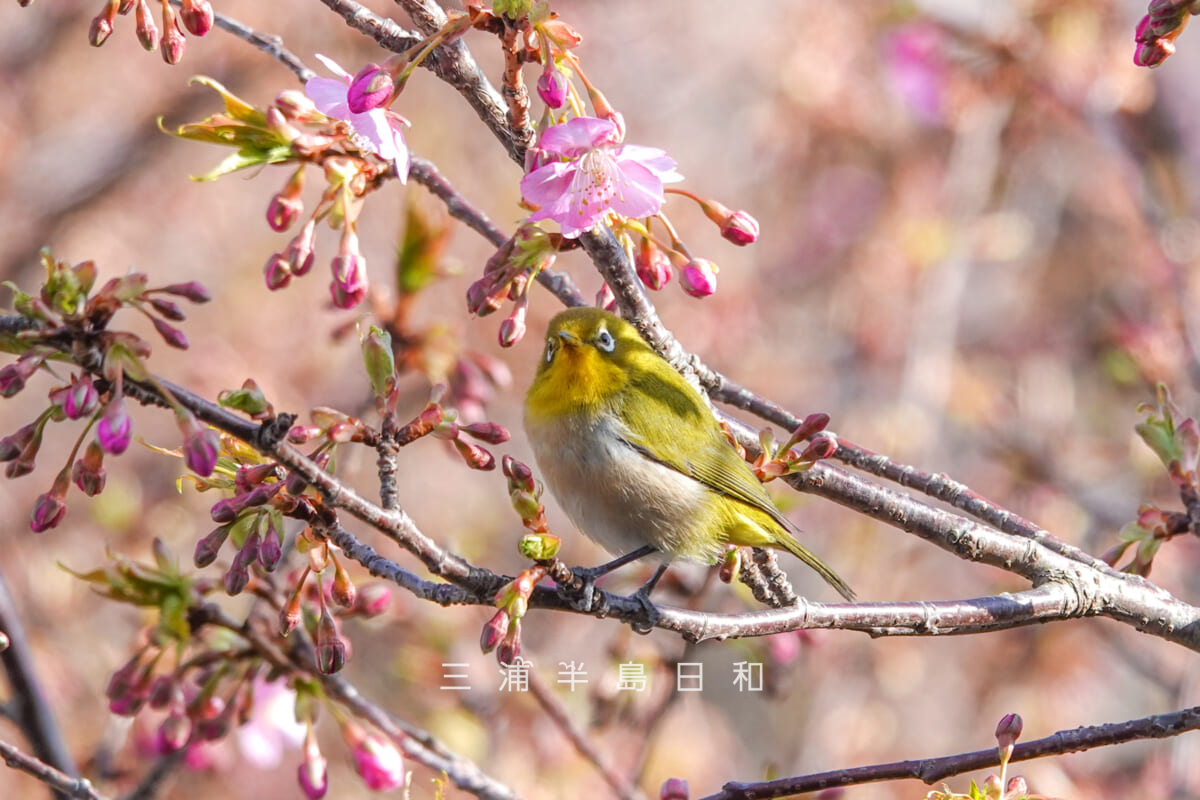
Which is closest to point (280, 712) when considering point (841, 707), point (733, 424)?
point (733, 424)

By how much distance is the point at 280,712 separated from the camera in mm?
3613

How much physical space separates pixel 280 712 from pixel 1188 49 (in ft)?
25.0

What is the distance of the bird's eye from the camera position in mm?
3160

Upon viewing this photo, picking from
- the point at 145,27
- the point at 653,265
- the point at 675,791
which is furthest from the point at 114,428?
the point at 675,791

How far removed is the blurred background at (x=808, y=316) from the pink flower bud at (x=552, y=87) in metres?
2.25

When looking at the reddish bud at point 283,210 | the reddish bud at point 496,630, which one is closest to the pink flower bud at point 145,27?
the reddish bud at point 283,210

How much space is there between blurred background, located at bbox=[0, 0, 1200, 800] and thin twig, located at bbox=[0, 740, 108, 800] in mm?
1926

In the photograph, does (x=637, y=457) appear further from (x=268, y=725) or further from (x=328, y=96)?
(x=268, y=725)

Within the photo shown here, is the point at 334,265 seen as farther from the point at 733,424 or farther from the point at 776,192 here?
the point at 776,192

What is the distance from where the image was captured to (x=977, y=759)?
77.9 inches

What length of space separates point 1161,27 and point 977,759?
1.32m

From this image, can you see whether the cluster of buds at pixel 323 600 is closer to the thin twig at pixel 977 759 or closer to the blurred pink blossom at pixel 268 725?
the thin twig at pixel 977 759

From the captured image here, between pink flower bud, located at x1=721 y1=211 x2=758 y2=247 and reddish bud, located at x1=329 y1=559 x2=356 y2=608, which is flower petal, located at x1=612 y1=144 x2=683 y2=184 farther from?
reddish bud, located at x1=329 y1=559 x2=356 y2=608

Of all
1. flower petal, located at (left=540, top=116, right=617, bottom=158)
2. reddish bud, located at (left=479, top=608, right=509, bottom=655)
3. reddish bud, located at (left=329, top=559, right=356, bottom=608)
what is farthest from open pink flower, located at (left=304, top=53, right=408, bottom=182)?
reddish bud, located at (left=479, top=608, right=509, bottom=655)
